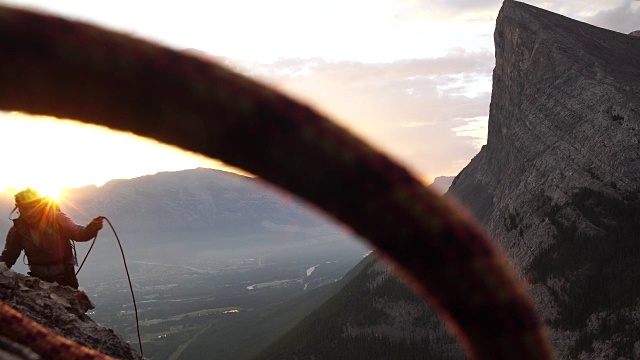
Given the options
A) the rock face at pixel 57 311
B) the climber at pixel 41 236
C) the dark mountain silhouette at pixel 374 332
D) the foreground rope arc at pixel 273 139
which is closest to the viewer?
the foreground rope arc at pixel 273 139

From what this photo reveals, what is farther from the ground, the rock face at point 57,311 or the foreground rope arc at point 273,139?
the foreground rope arc at point 273,139

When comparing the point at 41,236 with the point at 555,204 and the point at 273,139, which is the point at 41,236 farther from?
the point at 555,204

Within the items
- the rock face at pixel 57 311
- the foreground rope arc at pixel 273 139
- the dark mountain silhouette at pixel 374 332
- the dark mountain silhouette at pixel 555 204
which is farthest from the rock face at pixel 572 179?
the foreground rope arc at pixel 273 139

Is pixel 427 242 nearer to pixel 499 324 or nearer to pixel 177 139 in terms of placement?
pixel 499 324

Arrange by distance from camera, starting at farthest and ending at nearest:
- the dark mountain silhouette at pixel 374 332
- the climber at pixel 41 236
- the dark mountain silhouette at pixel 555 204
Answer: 1. the dark mountain silhouette at pixel 374 332
2. the dark mountain silhouette at pixel 555 204
3. the climber at pixel 41 236

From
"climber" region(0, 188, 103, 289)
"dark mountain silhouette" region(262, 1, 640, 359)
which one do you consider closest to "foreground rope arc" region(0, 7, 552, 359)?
"climber" region(0, 188, 103, 289)

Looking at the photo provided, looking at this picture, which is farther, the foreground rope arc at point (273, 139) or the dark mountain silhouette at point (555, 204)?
the dark mountain silhouette at point (555, 204)

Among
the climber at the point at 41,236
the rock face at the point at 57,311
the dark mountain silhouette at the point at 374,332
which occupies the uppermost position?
the climber at the point at 41,236

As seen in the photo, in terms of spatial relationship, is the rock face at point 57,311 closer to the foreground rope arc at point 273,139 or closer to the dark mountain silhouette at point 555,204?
the foreground rope arc at point 273,139
